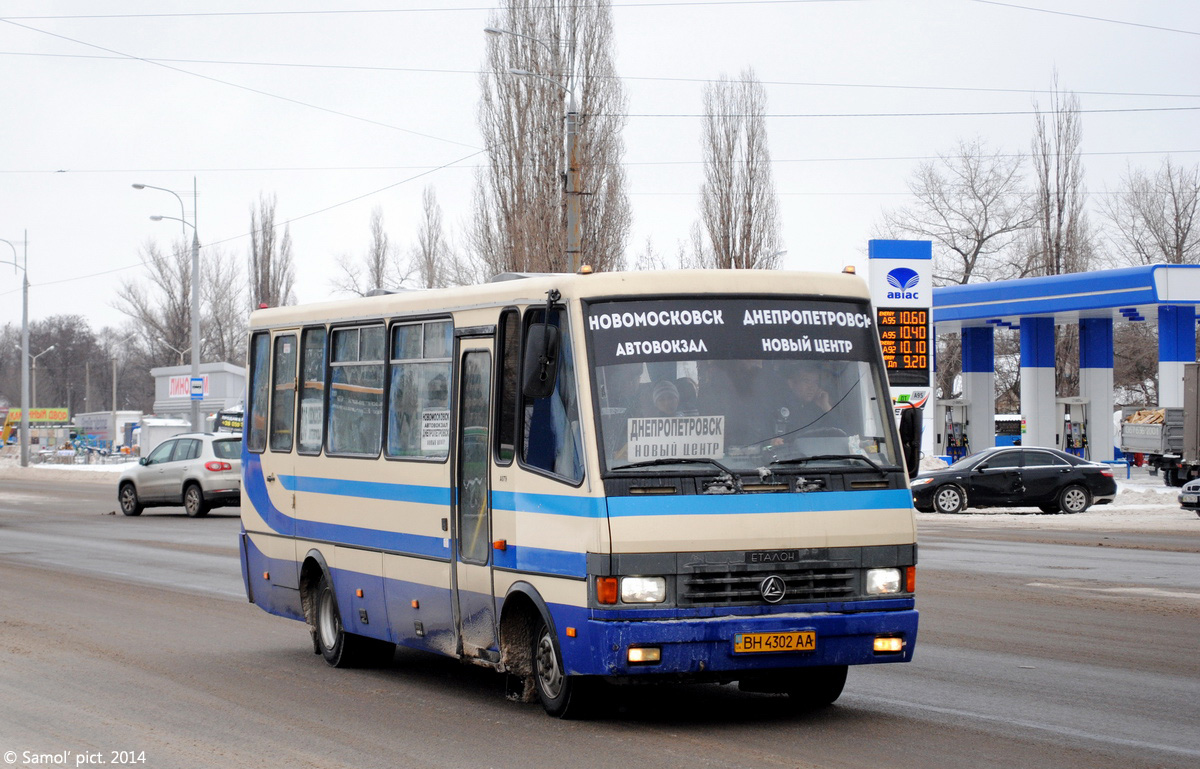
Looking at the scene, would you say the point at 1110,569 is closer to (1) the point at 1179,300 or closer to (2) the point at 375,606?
(2) the point at 375,606

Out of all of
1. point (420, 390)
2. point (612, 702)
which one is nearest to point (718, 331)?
point (612, 702)

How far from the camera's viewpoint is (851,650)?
25.7ft

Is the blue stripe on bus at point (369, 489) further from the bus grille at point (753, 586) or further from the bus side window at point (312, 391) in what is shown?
the bus grille at point (753, 586)

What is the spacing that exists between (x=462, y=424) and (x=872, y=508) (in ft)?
8.94

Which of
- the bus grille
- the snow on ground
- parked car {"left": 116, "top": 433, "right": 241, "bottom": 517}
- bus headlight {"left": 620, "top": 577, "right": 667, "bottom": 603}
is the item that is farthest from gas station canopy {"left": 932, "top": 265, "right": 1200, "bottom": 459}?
bus headlight {"left": 620, "top": 577, "right": 667, "bottom": 603}

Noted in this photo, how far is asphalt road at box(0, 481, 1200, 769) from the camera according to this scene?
742 cm

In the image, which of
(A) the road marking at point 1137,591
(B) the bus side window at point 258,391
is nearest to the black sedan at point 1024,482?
(A) the road marking at point 1137,591

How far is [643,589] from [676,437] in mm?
860

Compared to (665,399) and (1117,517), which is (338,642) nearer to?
(665,399)

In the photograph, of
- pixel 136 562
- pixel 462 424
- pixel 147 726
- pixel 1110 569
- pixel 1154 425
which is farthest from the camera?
pixel 1154 425

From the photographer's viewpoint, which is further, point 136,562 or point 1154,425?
point 1154,425

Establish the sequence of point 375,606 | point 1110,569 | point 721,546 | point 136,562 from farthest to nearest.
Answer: point 136,562 < point 1110,569 < point 375,606 < point 721,546

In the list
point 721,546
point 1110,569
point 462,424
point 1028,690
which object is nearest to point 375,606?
point 462,424

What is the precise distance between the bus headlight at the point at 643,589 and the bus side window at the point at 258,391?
556 centimetres
